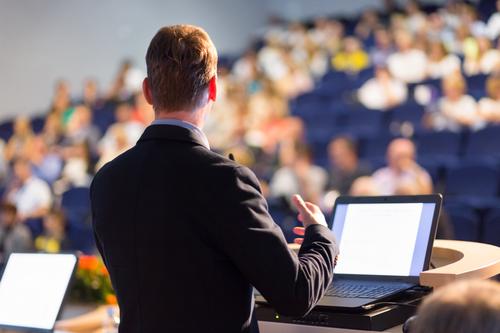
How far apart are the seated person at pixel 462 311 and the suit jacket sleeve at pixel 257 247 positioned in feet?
1.47

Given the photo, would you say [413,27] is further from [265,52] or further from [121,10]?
[121,10]

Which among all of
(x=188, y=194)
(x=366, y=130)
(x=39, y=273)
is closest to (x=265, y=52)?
(x=366, y=130)

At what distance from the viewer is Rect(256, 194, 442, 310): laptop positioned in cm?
173

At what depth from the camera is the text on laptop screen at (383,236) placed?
1.77 metres

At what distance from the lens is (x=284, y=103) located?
880 cm

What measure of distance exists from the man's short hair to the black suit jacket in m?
0.06

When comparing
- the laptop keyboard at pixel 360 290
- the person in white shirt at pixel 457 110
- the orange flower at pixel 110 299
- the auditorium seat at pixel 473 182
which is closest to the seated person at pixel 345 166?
the auditorium seat at pixel 473 182

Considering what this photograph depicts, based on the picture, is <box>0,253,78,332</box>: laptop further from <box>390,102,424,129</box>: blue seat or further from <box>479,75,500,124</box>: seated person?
<box>390,102,424,129</box>: blue seat

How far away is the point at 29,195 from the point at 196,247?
6.83 metres

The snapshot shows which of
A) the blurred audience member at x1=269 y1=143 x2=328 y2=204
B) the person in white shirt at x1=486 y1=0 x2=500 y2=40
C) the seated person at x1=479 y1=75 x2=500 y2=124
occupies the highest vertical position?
the person in white shirt at x1=486 y1=0 x2=500 y2=40

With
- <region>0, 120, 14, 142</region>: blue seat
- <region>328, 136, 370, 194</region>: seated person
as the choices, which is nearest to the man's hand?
<region>328, 136, 370, 194</region>: seated person

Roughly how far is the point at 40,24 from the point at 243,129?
418 cm

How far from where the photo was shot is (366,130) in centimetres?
770

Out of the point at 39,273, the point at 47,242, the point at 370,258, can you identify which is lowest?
the point at 47,242
